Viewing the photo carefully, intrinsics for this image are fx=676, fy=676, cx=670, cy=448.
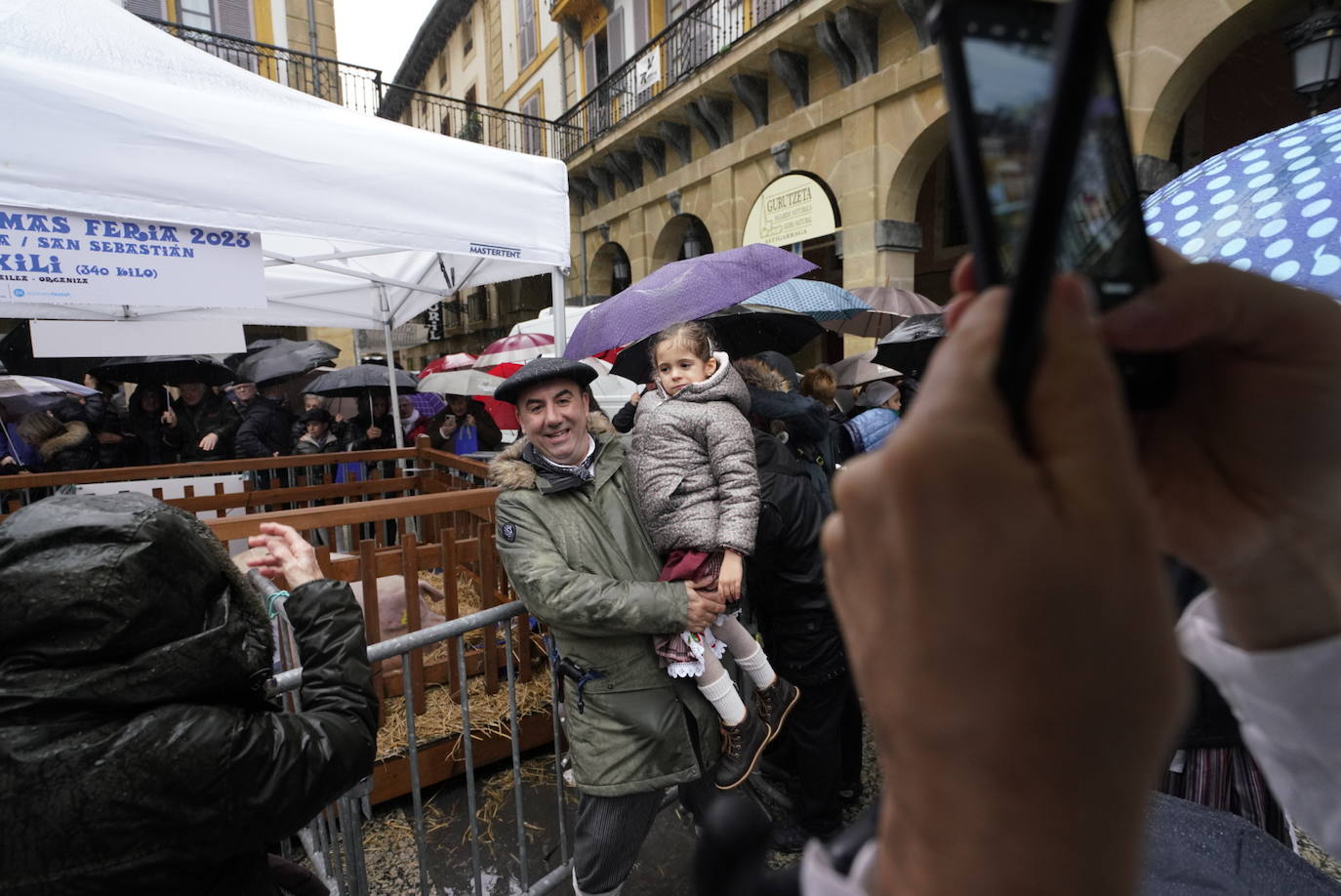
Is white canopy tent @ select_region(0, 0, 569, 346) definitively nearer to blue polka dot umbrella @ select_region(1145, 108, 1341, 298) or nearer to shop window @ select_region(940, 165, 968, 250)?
blue polka dot umbrella @ select_region(1145, 108, 1341, 298)

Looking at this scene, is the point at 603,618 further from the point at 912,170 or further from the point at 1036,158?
the point at 912,170

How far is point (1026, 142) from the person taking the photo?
0.38 metres

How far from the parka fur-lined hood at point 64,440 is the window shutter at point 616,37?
1309cm

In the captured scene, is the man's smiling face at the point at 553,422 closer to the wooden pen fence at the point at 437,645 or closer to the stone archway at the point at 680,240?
the wooden pen fence at the point at 437,645

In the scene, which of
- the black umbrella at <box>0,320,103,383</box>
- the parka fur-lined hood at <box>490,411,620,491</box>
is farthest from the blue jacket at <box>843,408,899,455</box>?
the black umbrella at <box>0,320,103,383</box>

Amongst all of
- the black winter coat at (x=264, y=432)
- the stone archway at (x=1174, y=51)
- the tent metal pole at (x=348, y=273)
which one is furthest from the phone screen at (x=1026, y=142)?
the stone archway at (x=1174, y=51)

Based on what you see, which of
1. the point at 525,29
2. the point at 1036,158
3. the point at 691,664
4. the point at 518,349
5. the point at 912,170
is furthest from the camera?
the point at 525,29

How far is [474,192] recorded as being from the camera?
3.56 m

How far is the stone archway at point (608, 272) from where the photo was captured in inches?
632

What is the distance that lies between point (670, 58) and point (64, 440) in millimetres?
11244

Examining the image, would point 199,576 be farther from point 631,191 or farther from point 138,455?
point 631,191

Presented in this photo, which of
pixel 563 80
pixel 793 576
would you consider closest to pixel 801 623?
pixel 793 576

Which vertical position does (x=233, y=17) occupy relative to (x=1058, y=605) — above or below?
above

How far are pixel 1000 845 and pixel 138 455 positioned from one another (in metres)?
9.06
